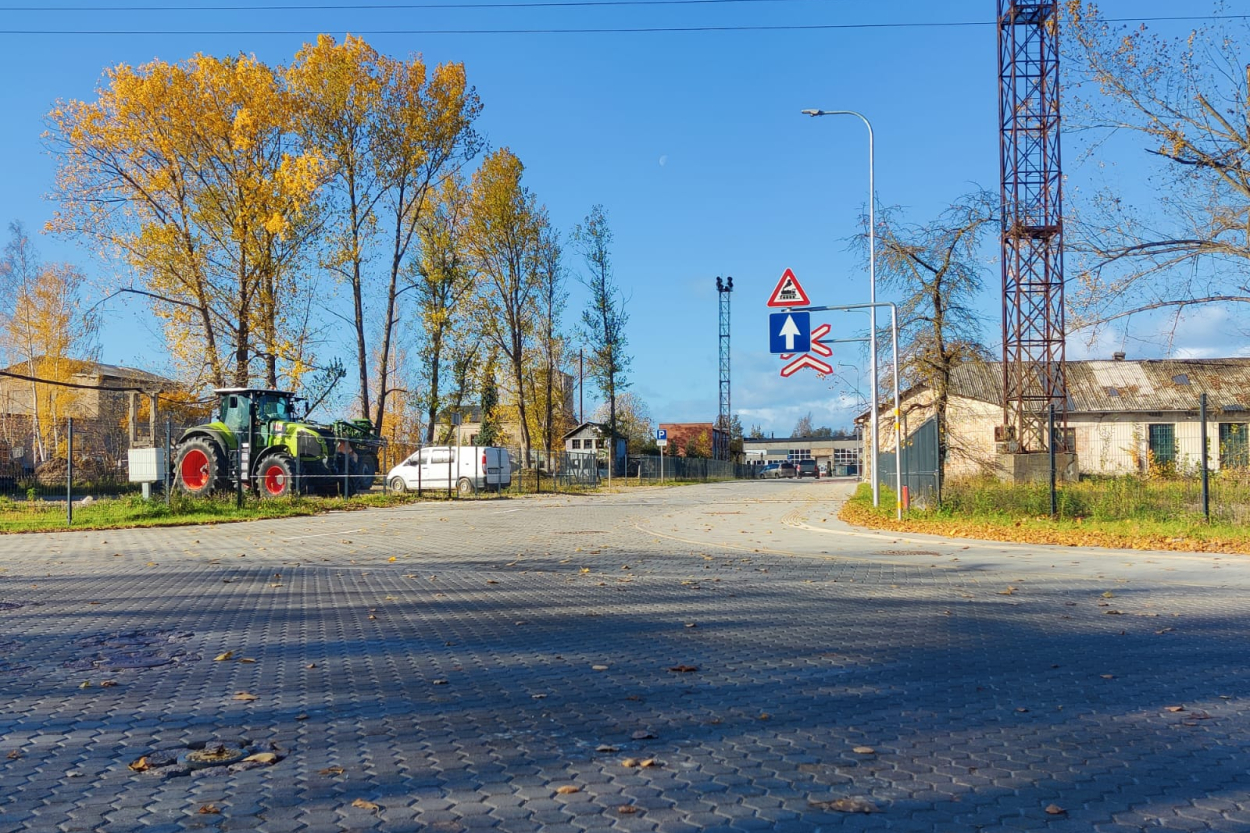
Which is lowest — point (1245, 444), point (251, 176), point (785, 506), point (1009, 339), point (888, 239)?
point (785, 506)

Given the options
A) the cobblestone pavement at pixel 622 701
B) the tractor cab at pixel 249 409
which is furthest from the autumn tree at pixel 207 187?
the cobblestone pavement at pixel 622 701

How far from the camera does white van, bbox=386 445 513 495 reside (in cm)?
3866

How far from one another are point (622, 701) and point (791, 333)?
17.2 m

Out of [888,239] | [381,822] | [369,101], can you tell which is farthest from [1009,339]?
[381,822]

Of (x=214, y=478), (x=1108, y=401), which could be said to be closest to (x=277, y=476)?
(x=214, y=478)

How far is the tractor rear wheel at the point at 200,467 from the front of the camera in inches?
1061

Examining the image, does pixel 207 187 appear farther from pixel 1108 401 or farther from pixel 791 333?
pixel 1108 401

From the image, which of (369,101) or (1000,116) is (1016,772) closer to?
(369,101)

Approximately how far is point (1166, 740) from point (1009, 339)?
1503 inches

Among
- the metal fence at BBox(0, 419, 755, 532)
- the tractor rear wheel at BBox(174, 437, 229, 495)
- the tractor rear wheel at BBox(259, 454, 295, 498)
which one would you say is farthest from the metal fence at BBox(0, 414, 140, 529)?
the tractor rear wheel at BBox(259, 454, 295, 498)

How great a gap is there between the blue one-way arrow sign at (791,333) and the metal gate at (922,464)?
143 inches

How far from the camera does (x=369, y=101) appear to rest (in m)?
34.7

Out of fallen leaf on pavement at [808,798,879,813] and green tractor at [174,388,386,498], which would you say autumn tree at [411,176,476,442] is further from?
fallen leaf on pavement at [808,798,879,813]

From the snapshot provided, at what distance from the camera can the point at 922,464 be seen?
24.9 meters
